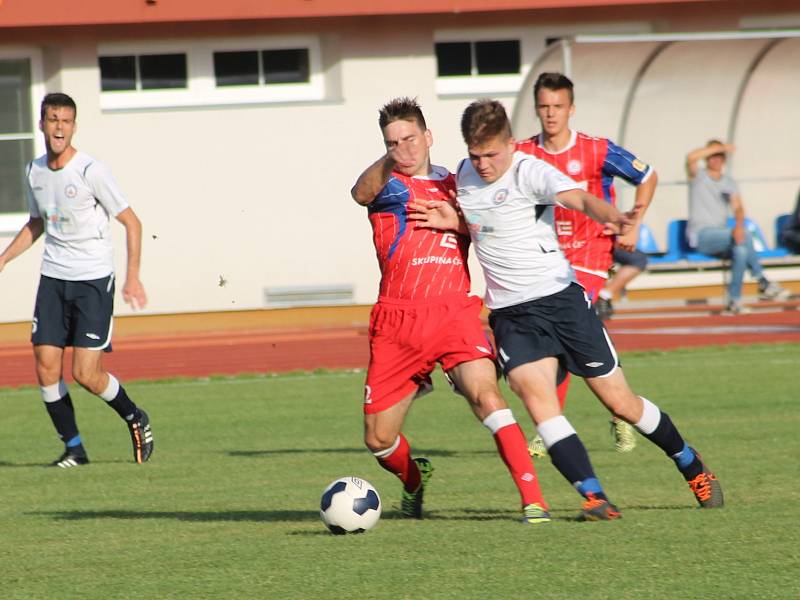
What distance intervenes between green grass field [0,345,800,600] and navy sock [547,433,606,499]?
0.20 m

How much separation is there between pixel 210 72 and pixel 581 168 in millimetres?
12820

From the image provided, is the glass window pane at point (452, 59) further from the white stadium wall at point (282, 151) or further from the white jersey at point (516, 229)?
the white jersey at point (516, 229)

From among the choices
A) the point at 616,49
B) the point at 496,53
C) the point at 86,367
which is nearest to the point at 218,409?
the point at 86,367

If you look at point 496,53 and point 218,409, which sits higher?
point 496,53

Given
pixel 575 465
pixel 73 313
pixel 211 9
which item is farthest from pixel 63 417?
pixel 211 9

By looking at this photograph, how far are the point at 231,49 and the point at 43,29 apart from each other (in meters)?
2.57

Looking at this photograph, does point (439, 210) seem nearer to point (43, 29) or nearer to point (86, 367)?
point (86, 367)

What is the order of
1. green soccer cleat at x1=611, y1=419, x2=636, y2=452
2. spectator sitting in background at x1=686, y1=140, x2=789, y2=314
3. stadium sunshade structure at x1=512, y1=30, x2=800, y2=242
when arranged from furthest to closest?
stadium sunshade structure at x1=512, y1=30, x2=800, y2=242, spectator sitting in background at x1=686, y1=140, x2=789, y2=314, green soccer cleat at x1=611, y1=419, x2=636, y2=452

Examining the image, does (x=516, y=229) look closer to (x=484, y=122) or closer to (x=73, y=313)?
(x=484, y=122)

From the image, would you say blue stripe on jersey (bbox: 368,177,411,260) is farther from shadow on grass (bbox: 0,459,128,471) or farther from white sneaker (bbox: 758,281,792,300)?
white sneaker (bbox: 758,281,792,300)

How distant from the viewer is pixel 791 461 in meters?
8.95

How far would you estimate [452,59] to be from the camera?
2173cm

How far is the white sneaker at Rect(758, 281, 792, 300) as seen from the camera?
20.1 m

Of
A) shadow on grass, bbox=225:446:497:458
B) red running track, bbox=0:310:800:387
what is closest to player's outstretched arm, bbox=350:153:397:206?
shadow on grass, bbox=225:446:497:458
